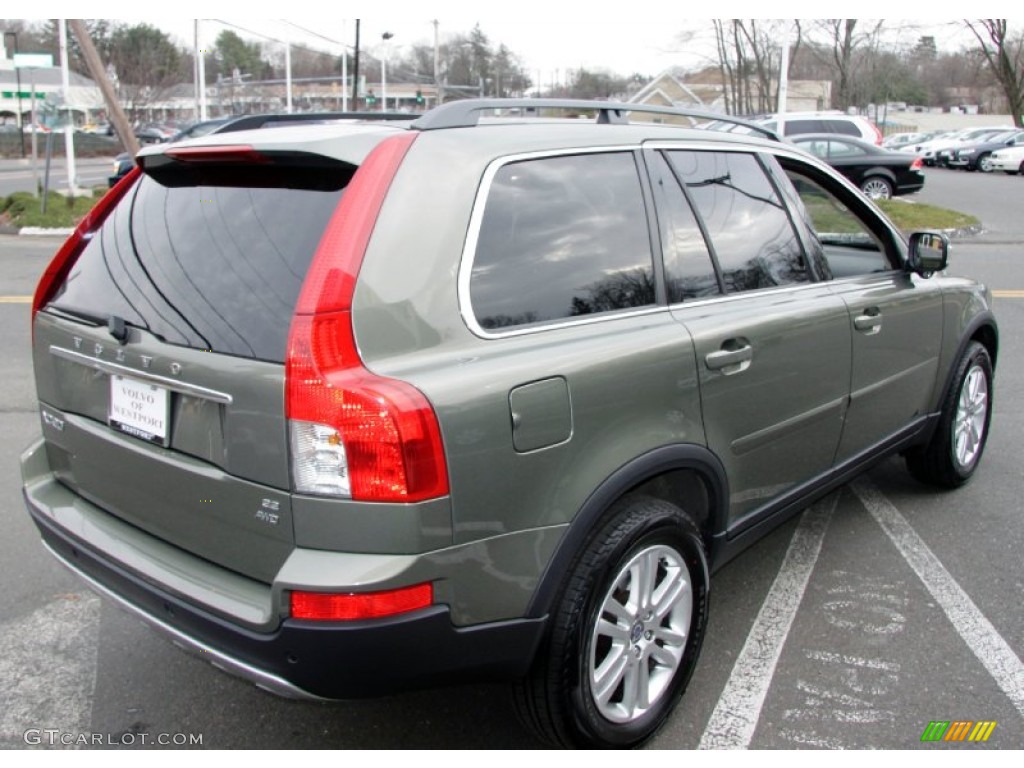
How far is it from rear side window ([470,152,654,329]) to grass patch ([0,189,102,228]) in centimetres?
1549

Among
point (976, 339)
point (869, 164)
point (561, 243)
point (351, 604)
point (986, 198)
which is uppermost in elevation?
point (869, 164)

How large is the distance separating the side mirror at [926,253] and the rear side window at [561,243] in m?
1.81

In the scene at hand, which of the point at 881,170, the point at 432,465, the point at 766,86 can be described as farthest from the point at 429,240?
the point at 766,86

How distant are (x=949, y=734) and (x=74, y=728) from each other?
267cm

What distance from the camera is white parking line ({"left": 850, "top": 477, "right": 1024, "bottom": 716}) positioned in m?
3.03

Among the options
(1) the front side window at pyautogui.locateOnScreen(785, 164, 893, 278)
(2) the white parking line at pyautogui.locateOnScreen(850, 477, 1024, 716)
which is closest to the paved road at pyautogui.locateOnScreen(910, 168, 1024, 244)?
(1) the front side window at pyautogui.locateOnScreen(785, 164, 893, 278)

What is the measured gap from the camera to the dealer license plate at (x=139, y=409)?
237cm

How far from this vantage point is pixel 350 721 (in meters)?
2.83

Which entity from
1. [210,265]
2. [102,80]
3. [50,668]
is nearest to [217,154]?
[210,265]

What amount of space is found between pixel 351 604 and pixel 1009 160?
39074mm

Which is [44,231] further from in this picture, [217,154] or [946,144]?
[946,144]

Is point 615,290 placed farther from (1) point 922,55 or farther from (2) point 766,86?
(1) point 922,55

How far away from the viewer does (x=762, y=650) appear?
126 inches

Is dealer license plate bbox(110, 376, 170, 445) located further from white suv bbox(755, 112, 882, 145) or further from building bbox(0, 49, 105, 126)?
building bbox(0, 49, 105, 126)
